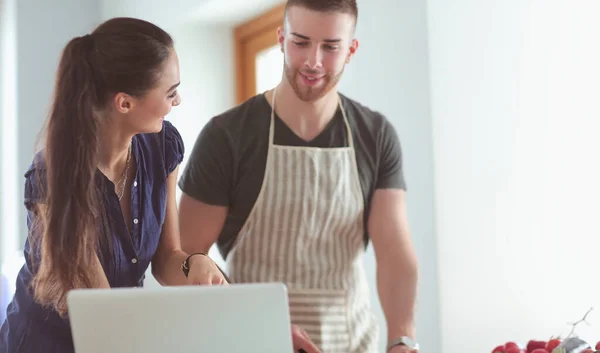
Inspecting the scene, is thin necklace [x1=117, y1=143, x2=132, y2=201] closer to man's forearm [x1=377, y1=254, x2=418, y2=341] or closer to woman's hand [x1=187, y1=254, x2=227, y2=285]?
woman's hand [x1=187, y1=254, x2=227, y2=285]

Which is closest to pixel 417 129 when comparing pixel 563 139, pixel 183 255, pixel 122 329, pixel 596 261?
pixel 563 139

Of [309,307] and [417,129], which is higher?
[417,129]

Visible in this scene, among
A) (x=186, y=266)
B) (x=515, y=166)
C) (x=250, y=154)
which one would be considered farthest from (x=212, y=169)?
(x=515, y=166)

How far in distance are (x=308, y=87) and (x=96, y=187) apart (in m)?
0.57

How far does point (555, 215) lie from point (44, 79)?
302 centimetres

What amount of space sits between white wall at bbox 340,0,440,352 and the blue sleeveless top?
0.89m

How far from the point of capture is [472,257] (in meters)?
2.14

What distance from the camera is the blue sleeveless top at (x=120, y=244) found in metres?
1.46

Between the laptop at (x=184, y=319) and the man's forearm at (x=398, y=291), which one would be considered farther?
the man's forearm at (x=398, y=291)

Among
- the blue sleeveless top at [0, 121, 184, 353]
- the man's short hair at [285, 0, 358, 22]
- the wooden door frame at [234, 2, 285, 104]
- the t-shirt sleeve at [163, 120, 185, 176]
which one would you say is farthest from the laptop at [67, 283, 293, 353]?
the wooden door frame at [234, 2, 285, 104]

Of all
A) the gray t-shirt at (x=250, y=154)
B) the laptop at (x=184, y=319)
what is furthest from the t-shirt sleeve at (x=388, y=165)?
the laptop at (x=184, y=319)

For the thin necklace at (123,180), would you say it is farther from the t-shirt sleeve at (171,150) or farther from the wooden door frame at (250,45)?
the wooden door frame at (250,45)

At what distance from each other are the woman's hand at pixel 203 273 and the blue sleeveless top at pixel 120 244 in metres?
0.12

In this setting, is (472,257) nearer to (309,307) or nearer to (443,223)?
(443,223)
